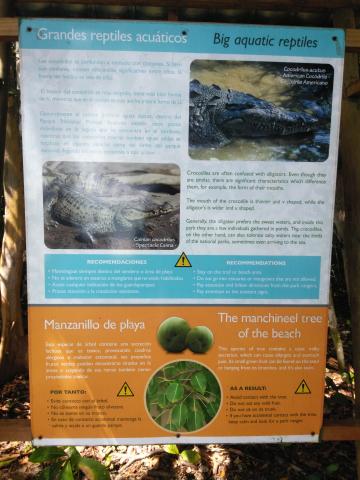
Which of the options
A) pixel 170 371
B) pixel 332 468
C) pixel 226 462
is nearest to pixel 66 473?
pixel 170 371

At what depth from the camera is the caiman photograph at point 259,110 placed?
1871 mm

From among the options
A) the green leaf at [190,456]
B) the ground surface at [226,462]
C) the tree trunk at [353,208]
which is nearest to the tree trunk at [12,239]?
the ground surface at [226,462]

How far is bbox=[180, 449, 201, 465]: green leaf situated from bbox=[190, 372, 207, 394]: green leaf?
1352mm

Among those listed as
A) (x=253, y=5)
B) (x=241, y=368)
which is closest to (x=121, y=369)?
(x=241, y=368)

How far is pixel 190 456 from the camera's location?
3.07 meters

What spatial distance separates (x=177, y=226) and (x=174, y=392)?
766mm

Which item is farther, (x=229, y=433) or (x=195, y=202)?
(x=229, y=433)

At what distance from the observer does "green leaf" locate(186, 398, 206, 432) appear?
6.57 ft

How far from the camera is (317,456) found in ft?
10.9

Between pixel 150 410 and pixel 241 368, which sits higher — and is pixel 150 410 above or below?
below

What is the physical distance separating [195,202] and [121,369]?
832 millimetres

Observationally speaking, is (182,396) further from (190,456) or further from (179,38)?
(179,38)

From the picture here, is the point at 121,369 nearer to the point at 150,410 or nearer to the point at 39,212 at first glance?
the point at 150,410

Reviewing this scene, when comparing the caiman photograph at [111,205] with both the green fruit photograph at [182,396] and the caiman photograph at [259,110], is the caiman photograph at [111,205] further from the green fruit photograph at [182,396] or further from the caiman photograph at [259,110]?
the green fruit photograph at [182,396]
